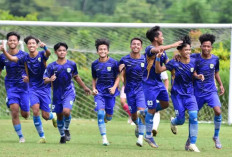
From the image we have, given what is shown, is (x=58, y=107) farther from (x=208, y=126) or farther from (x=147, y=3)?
(x=147, y=3)

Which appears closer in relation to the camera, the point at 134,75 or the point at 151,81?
the point at 151,81

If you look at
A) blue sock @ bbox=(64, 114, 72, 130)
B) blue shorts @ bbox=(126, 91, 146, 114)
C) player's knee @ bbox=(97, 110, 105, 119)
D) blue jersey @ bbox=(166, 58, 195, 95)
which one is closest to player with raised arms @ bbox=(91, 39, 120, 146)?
player's knee @ bbox=(97, 110, 105, 119)

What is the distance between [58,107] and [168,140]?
2500 millimetres

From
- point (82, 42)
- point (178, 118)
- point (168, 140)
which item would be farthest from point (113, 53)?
point (178, 118)

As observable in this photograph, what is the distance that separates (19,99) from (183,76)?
3503 mm

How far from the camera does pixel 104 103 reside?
1509cm

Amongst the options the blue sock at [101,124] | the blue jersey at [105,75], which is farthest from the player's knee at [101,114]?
the blue jersey at [105,75]

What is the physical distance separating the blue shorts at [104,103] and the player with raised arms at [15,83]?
4.93 feet

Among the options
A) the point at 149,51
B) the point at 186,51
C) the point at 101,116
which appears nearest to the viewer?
the point at 186,51

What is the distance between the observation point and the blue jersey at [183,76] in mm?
13914

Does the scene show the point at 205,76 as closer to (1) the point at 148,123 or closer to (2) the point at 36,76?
(1) the point at 148,123

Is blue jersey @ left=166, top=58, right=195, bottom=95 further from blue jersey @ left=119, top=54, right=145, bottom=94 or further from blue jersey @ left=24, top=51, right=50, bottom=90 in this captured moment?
blue jersey @ left=24, top=51, right=50, bottom=90

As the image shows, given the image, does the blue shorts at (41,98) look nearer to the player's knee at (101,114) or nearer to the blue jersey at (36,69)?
the blue jersey at (36,69)

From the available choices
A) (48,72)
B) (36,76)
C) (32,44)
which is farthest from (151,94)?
(32,44)
